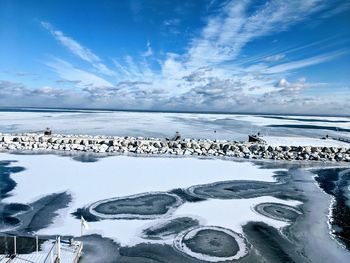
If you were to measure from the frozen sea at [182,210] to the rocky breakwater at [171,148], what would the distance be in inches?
142

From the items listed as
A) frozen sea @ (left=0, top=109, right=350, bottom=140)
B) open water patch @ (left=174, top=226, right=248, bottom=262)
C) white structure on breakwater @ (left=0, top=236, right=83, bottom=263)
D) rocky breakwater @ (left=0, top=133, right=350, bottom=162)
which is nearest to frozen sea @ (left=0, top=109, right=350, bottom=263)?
open water patch @ (left=174, top=226, right=248, bottom=262)

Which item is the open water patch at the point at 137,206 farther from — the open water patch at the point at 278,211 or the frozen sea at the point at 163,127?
the frozen sea at the point at 163,127

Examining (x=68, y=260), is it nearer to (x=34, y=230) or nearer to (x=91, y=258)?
(x=91, y=258)

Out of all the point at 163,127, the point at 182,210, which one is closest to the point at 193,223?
the point at 182,210

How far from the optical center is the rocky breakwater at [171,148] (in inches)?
693

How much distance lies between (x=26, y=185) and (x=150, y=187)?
4034mm

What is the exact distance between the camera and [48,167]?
523 inches

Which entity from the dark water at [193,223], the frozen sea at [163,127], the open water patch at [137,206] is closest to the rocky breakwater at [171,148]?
the dark water at [193,223]

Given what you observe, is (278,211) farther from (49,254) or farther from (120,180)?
(49,254)

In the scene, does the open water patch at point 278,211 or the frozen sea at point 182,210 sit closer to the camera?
the frozen sea at point 182,210

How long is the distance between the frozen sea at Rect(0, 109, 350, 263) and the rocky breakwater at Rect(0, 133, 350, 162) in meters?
3.60

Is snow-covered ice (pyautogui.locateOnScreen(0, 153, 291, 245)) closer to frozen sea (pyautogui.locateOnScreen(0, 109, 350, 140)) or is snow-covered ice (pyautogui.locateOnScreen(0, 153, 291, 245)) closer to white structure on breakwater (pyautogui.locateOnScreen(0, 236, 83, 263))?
white structure on breakwater (pyautogui.locateOnScreen(0, 236, 83, 263))

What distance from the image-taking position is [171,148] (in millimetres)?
19156

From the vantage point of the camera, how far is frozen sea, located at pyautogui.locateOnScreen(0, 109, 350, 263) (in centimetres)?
643
